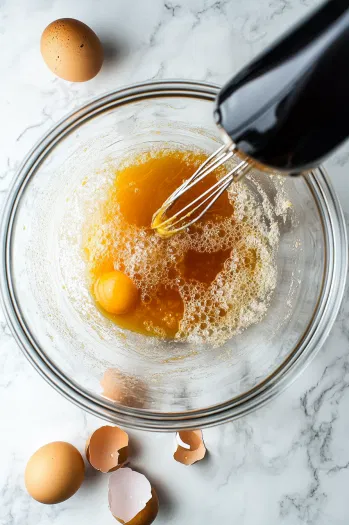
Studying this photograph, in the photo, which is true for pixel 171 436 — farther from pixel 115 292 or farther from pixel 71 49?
pixel 71 49

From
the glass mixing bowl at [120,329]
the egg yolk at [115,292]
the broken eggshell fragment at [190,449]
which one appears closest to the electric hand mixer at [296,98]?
the glass mixing bowl at [120,329]

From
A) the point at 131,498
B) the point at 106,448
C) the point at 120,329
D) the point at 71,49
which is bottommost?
the point at 131,498

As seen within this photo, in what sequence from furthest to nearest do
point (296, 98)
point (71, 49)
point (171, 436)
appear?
point (171, 436) → point (71, 49) → point (296, 98)

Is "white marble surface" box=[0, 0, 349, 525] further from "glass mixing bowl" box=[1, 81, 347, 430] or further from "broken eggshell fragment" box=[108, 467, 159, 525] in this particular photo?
"glass mixing bowl" box=[1, 81, 347, 430]

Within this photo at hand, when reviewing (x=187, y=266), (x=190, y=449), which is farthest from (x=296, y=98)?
(x=190, y=449)

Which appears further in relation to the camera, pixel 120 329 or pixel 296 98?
pixel 120 329

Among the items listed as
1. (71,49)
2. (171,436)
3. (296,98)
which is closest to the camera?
(296,98)

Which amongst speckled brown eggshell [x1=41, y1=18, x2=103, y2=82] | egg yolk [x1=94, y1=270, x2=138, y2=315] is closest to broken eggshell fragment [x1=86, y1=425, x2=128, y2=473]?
egg yolk [x1=94, y1=270, x2=138, y2=315]
